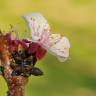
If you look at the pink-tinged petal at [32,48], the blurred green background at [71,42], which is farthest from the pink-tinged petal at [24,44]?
the blurred green background at [71,42]

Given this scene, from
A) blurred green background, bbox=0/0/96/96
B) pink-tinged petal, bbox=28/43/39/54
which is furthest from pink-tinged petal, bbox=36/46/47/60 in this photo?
blurred green background, bbox=0/0/96/96

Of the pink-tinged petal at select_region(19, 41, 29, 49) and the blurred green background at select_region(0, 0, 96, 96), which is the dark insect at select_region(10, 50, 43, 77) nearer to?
the pink-tinged petal at select_region(19, 41, 29, 49)

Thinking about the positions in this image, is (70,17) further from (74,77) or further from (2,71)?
(2,71)

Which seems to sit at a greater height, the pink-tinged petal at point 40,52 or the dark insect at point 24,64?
the pink-tinged petal at point 40,52

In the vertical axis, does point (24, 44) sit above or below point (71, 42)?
above

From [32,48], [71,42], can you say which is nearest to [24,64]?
[32,48]

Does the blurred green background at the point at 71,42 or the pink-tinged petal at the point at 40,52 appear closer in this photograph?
the pink-tinged petal at the point at 40,52

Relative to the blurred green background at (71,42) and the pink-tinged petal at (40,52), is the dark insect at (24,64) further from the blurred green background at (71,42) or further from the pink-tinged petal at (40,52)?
the blurred green background at (71,42)

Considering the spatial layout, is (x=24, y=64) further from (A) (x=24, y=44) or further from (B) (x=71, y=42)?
(B) (x=71, y=42)

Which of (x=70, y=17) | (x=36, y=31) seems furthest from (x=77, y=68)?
(x=36, y=31)
